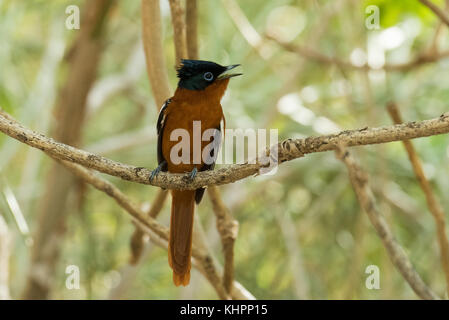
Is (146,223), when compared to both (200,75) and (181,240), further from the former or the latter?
(200,75)

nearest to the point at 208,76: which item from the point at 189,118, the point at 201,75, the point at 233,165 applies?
the point at 201,75

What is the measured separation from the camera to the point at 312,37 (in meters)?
5.14

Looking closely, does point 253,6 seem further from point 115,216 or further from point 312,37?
point 115,216

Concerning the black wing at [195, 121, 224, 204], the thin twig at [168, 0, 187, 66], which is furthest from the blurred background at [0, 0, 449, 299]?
the thin twig at [168, 0, 187, 66]

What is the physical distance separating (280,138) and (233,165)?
3.25 metres

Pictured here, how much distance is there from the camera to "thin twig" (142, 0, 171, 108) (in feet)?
9.99

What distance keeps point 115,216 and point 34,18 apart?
301 centimetres

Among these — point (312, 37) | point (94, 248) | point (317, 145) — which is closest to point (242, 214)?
point (94, 248)

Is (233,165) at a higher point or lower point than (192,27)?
lower

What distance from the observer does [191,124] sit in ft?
11.6

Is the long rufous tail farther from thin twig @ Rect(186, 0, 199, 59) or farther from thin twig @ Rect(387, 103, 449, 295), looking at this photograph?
thin twig @ Rect(387, 103, 449, 295)

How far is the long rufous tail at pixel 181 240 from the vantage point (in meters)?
3.29

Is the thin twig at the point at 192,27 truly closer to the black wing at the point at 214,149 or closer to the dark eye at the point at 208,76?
the dark eye at the point at 208,76

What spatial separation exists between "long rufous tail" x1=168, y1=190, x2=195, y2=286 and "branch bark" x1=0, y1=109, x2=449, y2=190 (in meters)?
0.54
